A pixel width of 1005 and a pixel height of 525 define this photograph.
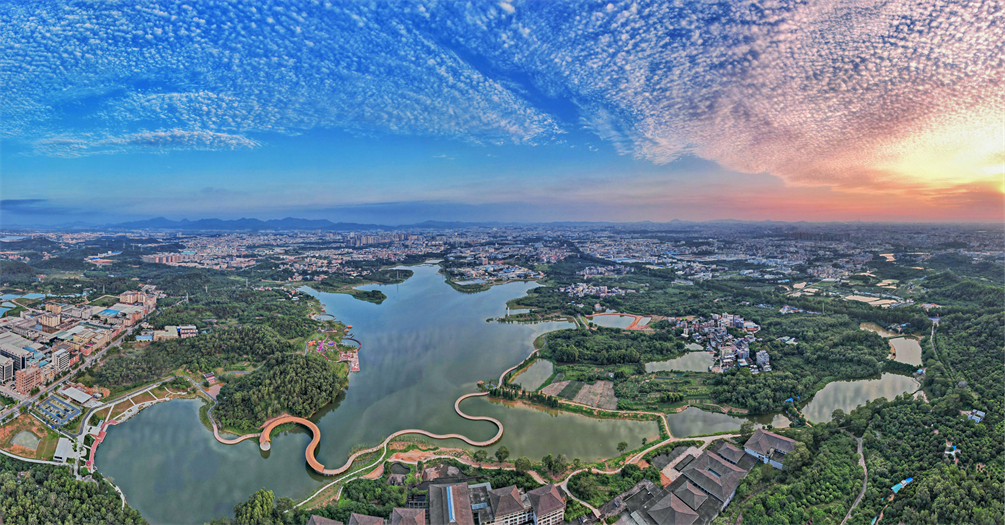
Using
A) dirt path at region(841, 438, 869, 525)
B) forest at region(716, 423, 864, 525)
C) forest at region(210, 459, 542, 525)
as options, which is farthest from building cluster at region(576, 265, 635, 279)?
forest at region(210, 459, 542, 525)

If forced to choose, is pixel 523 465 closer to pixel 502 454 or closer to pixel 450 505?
pixel 502 454

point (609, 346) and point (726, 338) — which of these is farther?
point (726, 338)

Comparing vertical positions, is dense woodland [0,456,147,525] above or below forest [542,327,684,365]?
below

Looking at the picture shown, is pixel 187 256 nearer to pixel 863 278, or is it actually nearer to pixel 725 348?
pixel 725 348

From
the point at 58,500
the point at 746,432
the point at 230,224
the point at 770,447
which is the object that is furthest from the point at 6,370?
the point at 230,224

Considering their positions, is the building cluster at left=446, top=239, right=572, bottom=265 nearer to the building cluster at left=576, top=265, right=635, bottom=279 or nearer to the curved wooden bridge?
the building cluster at left=576, top=265, right=635, bottom=279

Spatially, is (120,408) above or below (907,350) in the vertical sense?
below

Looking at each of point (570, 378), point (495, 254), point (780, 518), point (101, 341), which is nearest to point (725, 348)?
point (570, 378)

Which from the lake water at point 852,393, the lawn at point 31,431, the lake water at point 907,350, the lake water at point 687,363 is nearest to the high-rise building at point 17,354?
the lawn at point 31,431
